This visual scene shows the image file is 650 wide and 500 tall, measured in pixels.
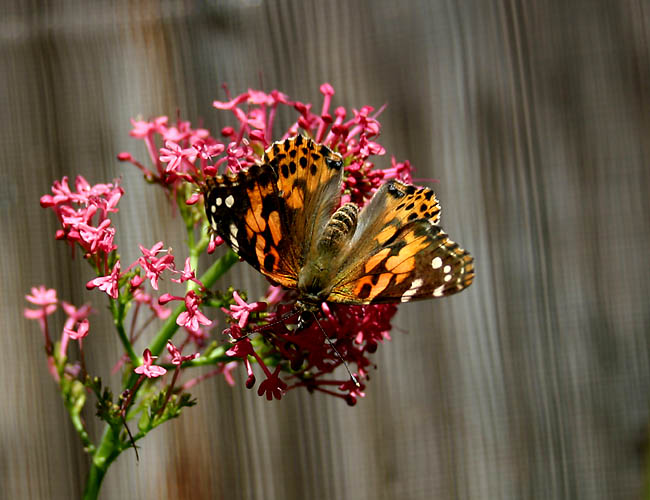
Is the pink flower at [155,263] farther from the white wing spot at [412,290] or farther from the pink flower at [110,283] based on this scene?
the white wing spot at [412,290]

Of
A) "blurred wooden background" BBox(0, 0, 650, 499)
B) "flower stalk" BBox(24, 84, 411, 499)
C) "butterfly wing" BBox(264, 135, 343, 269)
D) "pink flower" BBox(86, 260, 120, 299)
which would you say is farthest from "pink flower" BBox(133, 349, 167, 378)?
"blurred wooden background" BBox(0, 0, 650, 499)

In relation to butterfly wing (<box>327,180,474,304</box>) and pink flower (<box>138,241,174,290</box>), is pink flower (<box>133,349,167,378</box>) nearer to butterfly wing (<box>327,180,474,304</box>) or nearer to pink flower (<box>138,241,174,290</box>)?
pink flower (<box>138,241,174,290</box>)

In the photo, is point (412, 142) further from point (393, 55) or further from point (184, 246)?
point (184, 246)

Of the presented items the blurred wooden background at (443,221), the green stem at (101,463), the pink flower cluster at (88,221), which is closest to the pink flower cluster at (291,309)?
the pink flower cluster at (88,221)

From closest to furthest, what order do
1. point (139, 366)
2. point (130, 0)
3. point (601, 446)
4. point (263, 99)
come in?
point (139, 366) < point (263, 99) < point (130, 0) < point (601, 446)

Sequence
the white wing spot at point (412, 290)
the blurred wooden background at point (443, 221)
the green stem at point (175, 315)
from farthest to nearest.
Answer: the blurred wooden background at point (443, 221), the green stem at point (175, 315), the white wing spot at point (412, 290)

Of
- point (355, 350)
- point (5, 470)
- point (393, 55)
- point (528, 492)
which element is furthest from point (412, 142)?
point (5, 470)

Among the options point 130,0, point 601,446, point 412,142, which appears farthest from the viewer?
point 601,446

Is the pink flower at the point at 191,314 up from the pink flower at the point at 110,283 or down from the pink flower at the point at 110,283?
down
